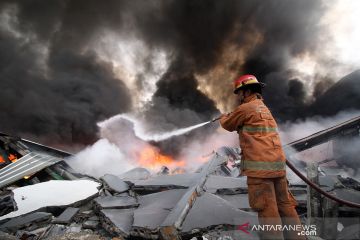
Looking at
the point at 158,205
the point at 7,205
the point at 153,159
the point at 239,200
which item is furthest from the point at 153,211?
the point at 153,159

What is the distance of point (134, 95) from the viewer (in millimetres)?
14781

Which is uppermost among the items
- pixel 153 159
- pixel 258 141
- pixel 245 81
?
pixel 153 159

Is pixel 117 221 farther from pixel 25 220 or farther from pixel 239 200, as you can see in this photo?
pixel 239 200

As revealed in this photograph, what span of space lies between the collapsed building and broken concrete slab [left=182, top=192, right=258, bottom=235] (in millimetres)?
11

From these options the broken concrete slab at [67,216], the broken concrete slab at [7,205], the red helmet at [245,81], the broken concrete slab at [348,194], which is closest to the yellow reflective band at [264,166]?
the red helmet at [245,81]

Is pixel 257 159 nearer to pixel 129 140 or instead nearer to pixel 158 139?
pixel 129 140

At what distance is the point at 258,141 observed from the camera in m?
2.63

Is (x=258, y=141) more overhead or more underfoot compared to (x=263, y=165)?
more overhead

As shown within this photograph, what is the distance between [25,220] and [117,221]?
4.96 feet

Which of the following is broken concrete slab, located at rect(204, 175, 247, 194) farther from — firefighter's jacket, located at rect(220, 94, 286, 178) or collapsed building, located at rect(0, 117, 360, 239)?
firefighter's jacket, located at rect(220, 94, 286, 178)

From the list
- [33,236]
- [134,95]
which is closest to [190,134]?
[134,95]

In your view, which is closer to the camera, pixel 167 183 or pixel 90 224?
pixel 90 224

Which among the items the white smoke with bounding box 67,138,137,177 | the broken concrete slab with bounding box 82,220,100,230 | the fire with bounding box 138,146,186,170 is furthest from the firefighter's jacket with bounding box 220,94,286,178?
the fire with bounding box 138,146,186,170

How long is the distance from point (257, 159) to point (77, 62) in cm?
1213
